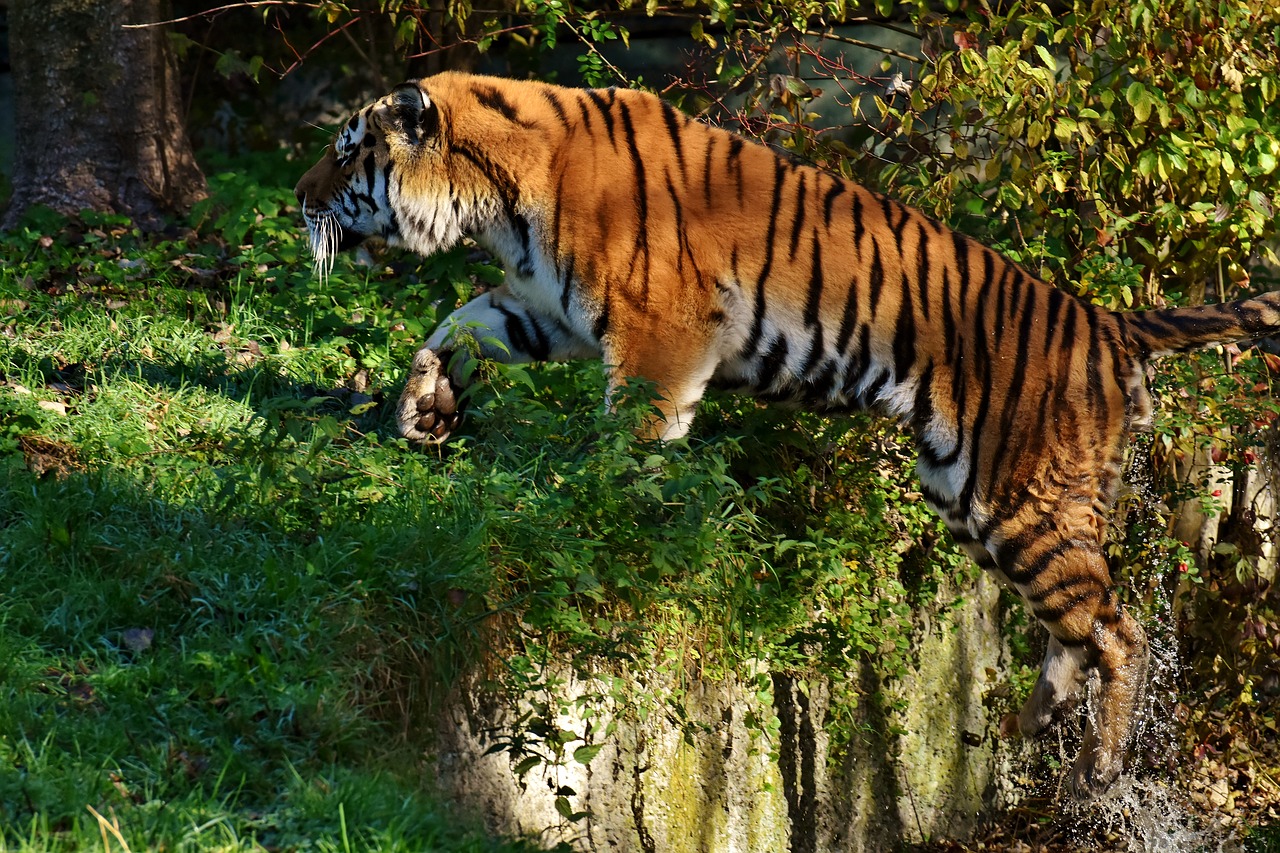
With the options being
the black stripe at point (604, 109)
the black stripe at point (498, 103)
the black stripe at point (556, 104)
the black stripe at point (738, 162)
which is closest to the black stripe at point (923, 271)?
the black stripe at point (738, 162)

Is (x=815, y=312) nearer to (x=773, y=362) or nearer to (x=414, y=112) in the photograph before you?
(x=773, y=362)

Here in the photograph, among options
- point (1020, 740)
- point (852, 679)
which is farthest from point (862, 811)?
point (1020, 740)

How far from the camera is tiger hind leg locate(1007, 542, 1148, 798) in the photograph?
429cm

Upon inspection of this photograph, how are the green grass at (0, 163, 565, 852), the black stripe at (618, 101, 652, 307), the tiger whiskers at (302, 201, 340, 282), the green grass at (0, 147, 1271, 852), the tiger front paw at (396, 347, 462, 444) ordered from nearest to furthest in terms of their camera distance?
the green grass at (0, 163, 565, 852)
the green grass at (0, 147, 1271, 852)
the black stripe at (618, 101, 652, 307)
the tiger front paw at (396, 347, 462, 444)
the tiger whiskers at (302, 201, 340, 282)

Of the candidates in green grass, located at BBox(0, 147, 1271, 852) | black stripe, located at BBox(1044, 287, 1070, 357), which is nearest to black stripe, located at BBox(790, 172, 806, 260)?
green grass, located at BBox(0, 147, 1271, 852)

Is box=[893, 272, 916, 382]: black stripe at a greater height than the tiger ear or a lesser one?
lesser

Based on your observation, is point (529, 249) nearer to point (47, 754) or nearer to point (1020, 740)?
point (47, 754)

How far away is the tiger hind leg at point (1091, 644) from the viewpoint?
14.1 feet

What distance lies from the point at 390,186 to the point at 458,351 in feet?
1.91

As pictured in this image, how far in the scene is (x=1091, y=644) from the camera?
434cm

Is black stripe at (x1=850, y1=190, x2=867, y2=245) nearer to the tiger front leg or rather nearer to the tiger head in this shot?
the tiger front leg

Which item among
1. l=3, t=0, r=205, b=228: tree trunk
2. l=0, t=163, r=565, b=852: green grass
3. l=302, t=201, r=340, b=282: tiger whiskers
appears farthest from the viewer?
l=3, t=0, r=205, b=228: tree trunk

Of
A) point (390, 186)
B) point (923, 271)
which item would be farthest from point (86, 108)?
point (923, 271)

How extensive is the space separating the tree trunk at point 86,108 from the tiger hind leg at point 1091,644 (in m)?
4.35
